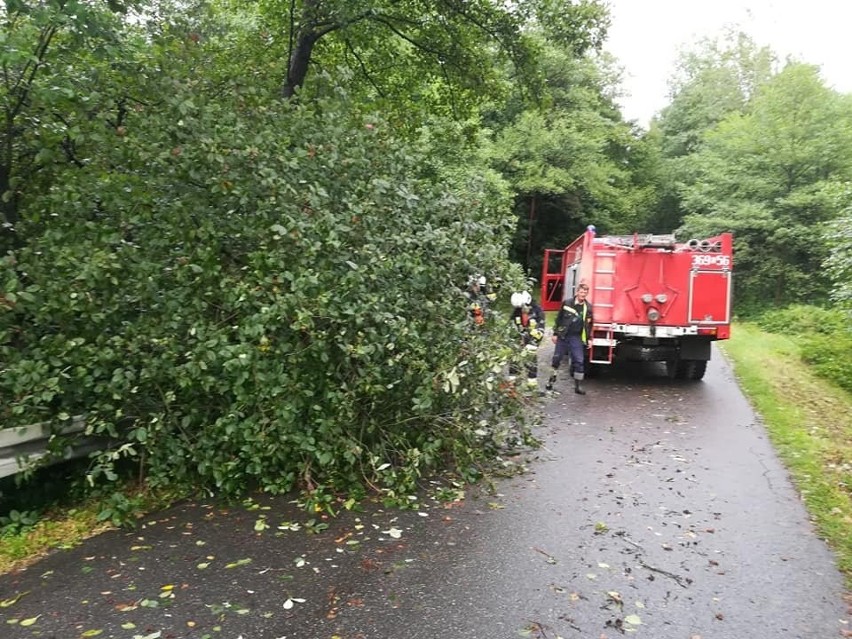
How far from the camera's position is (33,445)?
5098 mm

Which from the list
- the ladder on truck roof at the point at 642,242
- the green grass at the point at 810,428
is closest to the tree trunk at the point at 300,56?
the ladder on truck roof at the point at 642,242

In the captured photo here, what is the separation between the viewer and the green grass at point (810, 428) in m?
5.35

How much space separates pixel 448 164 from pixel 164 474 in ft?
47.9

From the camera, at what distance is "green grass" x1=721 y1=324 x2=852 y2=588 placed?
17.5 ft

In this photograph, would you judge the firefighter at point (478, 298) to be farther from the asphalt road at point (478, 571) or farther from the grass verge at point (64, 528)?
the grass verge at point (64, 528)

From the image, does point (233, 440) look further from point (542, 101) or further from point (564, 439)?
point (542, 101)

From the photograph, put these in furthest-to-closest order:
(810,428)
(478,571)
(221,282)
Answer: (810,428) → (221,282) → (478,571)

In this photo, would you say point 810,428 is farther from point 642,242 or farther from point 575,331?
point 642,242

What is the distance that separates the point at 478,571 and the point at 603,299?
24.8 feet

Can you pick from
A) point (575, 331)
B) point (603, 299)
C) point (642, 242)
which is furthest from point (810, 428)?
point (642, 242)

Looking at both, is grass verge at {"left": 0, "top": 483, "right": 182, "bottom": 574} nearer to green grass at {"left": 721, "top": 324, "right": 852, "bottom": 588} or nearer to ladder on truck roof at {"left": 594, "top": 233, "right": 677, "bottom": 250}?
green grass at {"left": 721, "top": 324, "right": 852, "bottom": 588}

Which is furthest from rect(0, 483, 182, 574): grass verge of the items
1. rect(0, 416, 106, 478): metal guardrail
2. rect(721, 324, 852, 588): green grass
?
rect(721, 324, 852, 588): green grass

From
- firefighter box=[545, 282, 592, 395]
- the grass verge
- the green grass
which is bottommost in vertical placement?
the grass verge

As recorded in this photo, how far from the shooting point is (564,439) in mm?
7742
